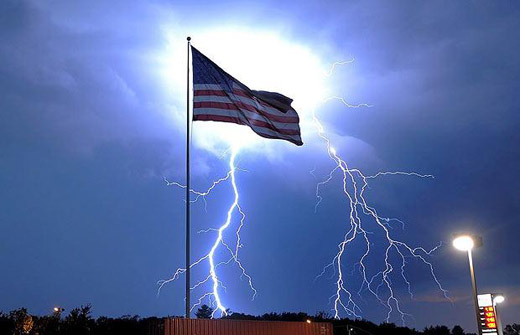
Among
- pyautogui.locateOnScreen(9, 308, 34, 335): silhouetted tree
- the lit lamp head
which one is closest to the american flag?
the lit lamp head

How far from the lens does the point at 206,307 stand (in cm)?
9288

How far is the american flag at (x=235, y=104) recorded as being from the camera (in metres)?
14.6

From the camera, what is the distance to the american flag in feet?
48.0

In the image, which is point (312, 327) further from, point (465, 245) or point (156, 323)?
point (465, 245)

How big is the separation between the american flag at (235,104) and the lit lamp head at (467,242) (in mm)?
5264

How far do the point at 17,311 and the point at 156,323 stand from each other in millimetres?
7872

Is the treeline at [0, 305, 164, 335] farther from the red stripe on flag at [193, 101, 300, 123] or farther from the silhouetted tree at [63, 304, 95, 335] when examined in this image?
the red stripe on flag at [193, 101, 300, 123]

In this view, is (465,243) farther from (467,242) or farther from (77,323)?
(77,323)

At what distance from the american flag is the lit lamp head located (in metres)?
5.26

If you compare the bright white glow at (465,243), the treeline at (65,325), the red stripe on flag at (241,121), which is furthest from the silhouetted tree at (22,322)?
the bright white glow at (465,243)

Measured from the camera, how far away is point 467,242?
1366 cm

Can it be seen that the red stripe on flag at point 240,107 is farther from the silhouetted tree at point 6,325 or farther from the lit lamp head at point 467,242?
the silhouetted tree at point 6,325

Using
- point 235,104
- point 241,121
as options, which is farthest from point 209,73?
point 241,121

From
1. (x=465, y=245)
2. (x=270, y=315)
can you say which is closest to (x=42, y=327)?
(x=465, y=245)
